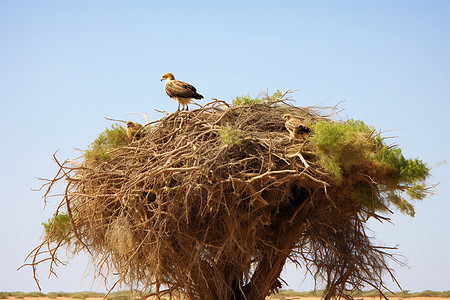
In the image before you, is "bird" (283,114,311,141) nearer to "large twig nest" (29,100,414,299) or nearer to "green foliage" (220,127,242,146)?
"large twig nest" (29,100,414,299)

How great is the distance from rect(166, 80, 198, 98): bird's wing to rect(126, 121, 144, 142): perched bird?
105 cm

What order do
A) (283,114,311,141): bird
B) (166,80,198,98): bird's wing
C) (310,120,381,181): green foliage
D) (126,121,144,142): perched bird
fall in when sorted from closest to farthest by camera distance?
(310,120,381,181): green foliage < (283,114,311,141): bird < (166,80,198,98): bird's wing < (126,121,144,142): perched bird

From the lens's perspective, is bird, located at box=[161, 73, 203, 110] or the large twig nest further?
bird, located at box=[161, 73, 203, 110]

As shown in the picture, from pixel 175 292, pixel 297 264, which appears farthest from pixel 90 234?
pixel 297 264

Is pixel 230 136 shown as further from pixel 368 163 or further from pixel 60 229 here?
pixel 60 229

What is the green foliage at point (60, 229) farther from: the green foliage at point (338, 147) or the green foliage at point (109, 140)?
the green foliage at point (338, 147)

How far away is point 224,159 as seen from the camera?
10.9 meters

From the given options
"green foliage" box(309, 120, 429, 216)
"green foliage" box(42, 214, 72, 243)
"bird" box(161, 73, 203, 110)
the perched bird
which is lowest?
"green foliage" box(42, 214, 72, 243)

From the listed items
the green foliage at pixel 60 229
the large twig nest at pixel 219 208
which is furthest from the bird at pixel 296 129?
the green foliage at pixel 60 229

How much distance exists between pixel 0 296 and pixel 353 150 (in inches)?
848

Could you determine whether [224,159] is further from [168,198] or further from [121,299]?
[121,299]

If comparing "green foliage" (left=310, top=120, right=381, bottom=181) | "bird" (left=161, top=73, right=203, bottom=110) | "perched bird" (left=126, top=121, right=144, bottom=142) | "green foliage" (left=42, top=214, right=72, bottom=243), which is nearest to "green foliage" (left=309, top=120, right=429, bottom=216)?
"green foliage" (left=310, top=120, right=381, bottom=181)

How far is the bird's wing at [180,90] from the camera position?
12523 mm

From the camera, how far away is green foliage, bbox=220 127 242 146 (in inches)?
428
